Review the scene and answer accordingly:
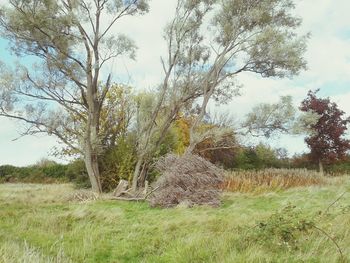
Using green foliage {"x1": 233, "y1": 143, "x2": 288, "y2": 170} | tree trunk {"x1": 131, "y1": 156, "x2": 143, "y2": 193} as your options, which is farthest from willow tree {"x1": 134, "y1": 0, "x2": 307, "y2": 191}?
green foliage {"x1": 233, "y1": 143, "x2": 288, "y2": 170}

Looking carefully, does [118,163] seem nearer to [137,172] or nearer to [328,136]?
[137,172]

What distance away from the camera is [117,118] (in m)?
24.2

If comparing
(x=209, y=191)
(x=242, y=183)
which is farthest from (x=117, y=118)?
(x=209, y=191)

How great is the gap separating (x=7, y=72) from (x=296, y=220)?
55.2ft

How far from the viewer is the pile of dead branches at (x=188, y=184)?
48.0 ft

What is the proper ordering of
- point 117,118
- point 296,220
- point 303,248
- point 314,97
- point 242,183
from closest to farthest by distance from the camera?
point 303,248
point 296,220
point 242,183
point 117,118
point 314,97

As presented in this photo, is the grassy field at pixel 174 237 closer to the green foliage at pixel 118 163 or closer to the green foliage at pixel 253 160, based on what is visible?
the green foliage at pixel 118 163

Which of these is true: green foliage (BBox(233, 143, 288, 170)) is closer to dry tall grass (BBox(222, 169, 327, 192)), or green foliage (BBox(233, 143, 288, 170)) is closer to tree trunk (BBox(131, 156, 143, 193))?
dry tall grass (BBox(222, 169, 327, 192))

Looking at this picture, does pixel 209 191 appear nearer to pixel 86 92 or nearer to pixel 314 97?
pixel 86 92

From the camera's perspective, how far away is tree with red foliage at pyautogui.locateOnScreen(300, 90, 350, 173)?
98.8 feet

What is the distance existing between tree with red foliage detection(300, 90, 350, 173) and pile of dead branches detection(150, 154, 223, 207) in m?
16.3

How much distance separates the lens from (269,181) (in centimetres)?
2086

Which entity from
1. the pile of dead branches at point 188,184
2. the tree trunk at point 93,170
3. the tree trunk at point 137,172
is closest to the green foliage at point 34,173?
the tree trunk at point 93,170

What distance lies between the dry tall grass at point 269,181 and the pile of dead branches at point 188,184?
3673 mm
